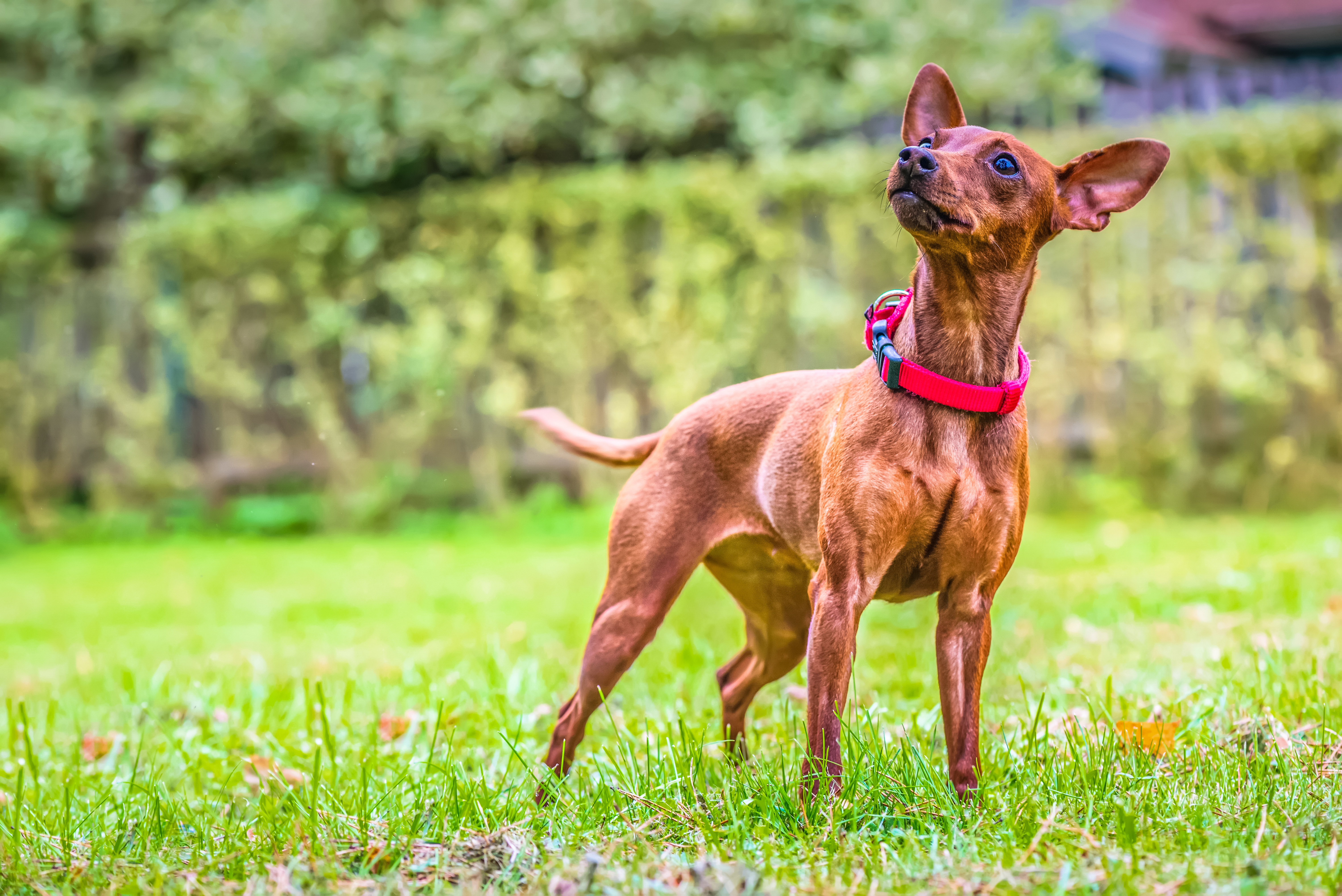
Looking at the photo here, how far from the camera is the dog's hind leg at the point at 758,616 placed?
102 inches

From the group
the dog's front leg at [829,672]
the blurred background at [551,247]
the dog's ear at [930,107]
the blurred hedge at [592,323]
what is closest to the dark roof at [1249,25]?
the blurred background at [551,247]

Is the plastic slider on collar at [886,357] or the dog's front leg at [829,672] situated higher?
the plastic slider on collar at [886,357]

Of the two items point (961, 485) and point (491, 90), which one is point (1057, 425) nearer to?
point (491, 90)

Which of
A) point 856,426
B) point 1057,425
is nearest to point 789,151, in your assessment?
point 1057,425

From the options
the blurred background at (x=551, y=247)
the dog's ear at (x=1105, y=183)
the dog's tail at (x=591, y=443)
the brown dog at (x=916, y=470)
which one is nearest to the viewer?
the brown dog at (x=916, y=470)

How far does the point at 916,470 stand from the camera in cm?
209

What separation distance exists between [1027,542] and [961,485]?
15.8 feet

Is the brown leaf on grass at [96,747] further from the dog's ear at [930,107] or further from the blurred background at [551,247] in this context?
the blurred background at [551,247]

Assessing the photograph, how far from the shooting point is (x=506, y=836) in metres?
2.09

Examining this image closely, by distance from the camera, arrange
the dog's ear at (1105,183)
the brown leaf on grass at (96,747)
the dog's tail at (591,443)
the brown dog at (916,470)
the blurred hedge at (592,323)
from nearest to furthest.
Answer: the brown dog at (916,470)
the dog's ear at (1105,183)
the dog's tail at (591,443)
the brown leaf on grass at (96,747)
the blurred hedge at (592,323)

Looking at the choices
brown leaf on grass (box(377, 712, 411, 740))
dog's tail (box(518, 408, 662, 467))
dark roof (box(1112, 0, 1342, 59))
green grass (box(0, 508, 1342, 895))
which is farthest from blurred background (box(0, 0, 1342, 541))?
dog's tail (box(518, 408, 662, 467))

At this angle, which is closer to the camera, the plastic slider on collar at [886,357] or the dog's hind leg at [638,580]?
the plastic slider on collar at [886,357]

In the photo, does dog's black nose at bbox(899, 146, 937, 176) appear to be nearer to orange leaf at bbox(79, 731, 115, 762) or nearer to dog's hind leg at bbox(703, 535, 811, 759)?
dog's hind leg at bbox(703, 535, 811, 759)

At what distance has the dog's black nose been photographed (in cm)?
203
